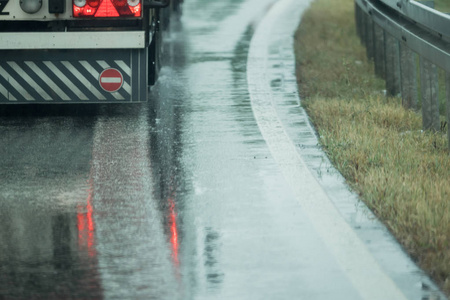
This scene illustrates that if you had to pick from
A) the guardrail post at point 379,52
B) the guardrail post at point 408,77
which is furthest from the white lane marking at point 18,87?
the guardrail post at point 379,52

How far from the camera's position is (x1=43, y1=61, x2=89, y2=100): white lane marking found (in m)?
10.9

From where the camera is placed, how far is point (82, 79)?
10922 mm

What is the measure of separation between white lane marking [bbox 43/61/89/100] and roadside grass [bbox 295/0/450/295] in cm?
210

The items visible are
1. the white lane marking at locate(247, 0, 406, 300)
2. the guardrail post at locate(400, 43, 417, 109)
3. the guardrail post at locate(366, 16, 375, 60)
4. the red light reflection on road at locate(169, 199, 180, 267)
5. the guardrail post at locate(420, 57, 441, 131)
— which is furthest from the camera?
the guardrail post at locate(366, 16, 375, 60)

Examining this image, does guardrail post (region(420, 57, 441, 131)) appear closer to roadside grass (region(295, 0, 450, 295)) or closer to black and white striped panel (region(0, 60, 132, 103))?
roadside grass (region(295, 0, 450, 295))

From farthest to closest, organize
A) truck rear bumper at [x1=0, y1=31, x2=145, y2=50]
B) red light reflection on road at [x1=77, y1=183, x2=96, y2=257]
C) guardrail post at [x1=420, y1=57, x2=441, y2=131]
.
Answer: truck rear bumper at [x1=0, y1=31, x2=145, y2=50]
guardrail post at [x1=420, y1=57, x2=441, y2=131]
red light reflection on road at [x1=77, y1=183, x2=96, y2=257]

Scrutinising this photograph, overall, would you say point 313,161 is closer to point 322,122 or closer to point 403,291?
point 322,122

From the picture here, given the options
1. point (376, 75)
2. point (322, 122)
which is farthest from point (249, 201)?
point (376, 75)

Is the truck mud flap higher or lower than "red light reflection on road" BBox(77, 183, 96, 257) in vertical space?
lower

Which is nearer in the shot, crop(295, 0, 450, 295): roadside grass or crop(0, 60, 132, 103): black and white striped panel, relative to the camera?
crop(295, 0, 450, 295): roadside grass

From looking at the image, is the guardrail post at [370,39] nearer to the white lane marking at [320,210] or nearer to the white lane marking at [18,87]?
the white lane marking at [320,210]

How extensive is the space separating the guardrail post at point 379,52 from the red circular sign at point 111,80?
427 cm

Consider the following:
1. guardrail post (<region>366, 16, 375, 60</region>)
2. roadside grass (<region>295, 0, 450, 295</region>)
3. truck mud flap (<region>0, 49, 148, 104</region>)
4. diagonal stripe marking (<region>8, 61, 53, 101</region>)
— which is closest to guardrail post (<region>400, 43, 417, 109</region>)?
roadside grass (<region>295, 0, 450, 295</region>)

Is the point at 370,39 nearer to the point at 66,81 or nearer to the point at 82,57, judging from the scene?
the point at 82,57
